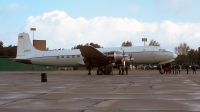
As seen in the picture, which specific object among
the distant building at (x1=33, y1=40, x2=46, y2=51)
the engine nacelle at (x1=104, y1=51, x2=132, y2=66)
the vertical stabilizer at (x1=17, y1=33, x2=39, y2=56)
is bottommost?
the engine nacelle at (x1=104, y1=51, x2=132, y2=66)

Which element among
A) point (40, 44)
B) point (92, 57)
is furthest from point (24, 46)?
point (40, 44)

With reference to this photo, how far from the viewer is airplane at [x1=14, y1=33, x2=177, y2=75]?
39250 mm

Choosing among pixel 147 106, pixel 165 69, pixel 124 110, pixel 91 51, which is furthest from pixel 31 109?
pixel 165 69

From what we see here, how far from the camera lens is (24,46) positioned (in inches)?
1885

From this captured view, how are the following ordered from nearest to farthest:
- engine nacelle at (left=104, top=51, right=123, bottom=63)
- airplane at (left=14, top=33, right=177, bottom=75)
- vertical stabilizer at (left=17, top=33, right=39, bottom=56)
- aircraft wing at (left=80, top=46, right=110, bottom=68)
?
aircraft wing at (left=80, top=46, right=110, bottom=68) < engine nacelle at (left=104, top=51, right=123, bottom=63) < airplane at (left=14, top=33, right=177, bottom=75) < vertical stabilizer at (left=17, top=33, right=39, bottom=56)

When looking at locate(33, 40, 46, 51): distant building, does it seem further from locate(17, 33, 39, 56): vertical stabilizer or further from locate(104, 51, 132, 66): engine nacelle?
locate(104, 51, 132, 66): engine nacelle

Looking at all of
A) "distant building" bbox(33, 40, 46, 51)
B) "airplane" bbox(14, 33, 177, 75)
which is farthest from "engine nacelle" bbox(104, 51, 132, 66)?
"distant building" bbox(33, 40, 46, 51)

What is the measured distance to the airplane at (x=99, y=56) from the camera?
129ft

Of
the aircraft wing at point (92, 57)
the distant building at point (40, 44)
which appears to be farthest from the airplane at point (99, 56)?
the distant building at point (40, 44)

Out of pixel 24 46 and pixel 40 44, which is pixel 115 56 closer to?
pixel 24 46

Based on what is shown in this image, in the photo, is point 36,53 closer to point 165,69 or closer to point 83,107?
point 165,69

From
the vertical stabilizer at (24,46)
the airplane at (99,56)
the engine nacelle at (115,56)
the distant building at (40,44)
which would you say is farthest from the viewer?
the distant building at (40,44)

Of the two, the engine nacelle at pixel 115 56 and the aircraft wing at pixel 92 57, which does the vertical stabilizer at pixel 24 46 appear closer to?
the aircraft wing at pixel 92 57

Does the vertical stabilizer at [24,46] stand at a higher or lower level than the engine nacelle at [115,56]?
higher
